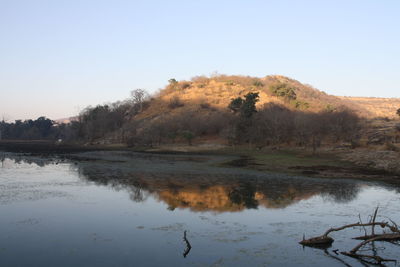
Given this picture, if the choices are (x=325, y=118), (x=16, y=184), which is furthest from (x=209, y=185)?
(x=325, y=118)

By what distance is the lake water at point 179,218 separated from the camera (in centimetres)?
1692

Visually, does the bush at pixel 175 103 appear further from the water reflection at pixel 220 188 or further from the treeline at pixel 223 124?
the water reflection at pixel 220 188

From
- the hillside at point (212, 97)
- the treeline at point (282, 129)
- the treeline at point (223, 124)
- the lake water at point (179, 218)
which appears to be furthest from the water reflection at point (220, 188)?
the hillside at point (212, 97)

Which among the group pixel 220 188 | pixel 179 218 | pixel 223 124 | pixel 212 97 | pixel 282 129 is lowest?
pixel 179 218

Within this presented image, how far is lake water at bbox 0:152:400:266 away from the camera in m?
16.9

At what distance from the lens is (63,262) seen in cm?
1578

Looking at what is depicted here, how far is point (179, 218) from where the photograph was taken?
2422cm

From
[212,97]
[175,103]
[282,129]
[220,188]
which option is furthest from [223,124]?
[220,188]

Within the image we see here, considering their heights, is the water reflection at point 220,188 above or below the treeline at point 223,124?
below

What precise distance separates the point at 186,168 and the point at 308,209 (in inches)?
1099

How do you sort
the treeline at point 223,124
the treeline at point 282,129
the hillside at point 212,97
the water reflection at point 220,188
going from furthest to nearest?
the hillside at point 212,97 < the treeline at point 223,124 < the treeline at point 282,129 < the water reflection at point 220,188

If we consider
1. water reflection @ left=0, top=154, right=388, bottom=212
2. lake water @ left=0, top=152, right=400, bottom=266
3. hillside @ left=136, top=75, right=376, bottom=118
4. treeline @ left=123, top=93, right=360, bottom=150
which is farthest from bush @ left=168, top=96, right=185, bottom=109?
lake water @ left=0, top=152, right=400, bottom=266

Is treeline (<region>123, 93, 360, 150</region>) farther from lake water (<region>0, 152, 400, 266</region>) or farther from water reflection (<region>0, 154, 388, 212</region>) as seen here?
lake water (<region>0, 152, 400, 266</region>)

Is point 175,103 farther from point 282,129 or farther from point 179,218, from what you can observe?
point 179,218
